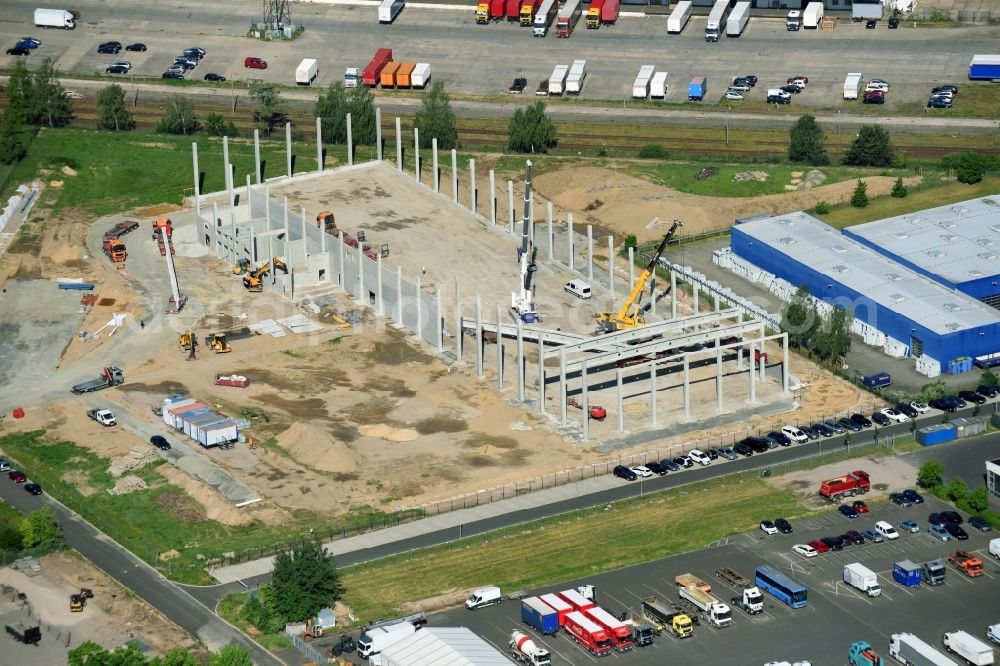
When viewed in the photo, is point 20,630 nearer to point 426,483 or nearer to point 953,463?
point 426,483

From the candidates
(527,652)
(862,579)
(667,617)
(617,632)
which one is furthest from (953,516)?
(527,652)

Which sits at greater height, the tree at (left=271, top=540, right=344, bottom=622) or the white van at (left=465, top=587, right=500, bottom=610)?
the tree at (left=271, top=540, right=344, bottom=622)

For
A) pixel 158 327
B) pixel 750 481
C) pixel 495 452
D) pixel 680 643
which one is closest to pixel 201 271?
pixel 158 327

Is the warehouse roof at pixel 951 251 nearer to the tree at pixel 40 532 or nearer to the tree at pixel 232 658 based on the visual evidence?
the tree at pixel 40 532

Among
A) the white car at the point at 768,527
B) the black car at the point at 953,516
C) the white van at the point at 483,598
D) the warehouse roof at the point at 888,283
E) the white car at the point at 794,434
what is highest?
the warehouse roof at the point at 888,283

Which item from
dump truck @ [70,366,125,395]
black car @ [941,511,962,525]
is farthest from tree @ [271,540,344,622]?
black car @ [941,511,962,525]

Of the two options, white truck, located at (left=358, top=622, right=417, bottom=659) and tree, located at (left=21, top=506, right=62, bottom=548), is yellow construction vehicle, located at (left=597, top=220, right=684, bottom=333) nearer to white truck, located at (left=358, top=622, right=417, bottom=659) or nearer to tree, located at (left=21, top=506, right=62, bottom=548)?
white truck, located at (left=358, top=622, right=417, bottom=659)

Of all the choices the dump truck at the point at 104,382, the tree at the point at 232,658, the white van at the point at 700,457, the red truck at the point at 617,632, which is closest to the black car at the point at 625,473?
the white van at the point at 700,457
